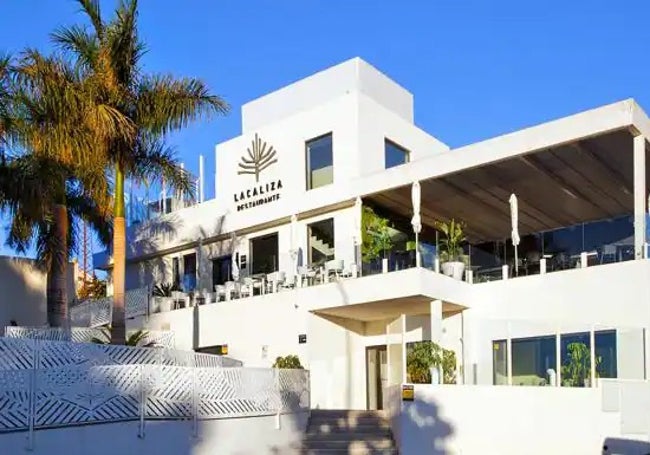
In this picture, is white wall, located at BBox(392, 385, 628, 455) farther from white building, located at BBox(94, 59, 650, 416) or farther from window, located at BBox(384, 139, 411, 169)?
window, located at BBox(384, 139, 411, 169)

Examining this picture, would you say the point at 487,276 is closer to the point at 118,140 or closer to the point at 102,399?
the point at 118,140

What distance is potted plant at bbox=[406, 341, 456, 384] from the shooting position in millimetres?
16578

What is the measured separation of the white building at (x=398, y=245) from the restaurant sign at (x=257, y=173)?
1.8 inches

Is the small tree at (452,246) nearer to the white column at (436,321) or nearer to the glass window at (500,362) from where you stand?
the white column at (436,321)

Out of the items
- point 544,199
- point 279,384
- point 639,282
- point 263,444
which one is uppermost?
point 544,199

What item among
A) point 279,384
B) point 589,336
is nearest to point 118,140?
point 279,384

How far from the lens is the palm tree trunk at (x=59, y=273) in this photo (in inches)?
780

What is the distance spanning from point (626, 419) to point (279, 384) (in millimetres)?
6528

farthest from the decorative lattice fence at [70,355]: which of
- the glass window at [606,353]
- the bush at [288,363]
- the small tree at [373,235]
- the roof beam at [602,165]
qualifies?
the roof beam at [602,165]

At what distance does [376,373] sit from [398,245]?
3321mm

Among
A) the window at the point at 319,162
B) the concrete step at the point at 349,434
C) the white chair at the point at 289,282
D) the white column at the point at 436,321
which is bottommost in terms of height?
the concrete step at the point at 349,434

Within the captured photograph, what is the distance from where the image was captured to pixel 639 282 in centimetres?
1655

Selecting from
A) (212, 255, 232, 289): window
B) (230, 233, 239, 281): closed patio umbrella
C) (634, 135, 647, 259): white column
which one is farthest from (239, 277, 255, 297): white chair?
(634, 135, 647, 259): white column

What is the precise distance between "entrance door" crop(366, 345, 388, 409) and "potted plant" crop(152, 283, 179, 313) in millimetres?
6133
